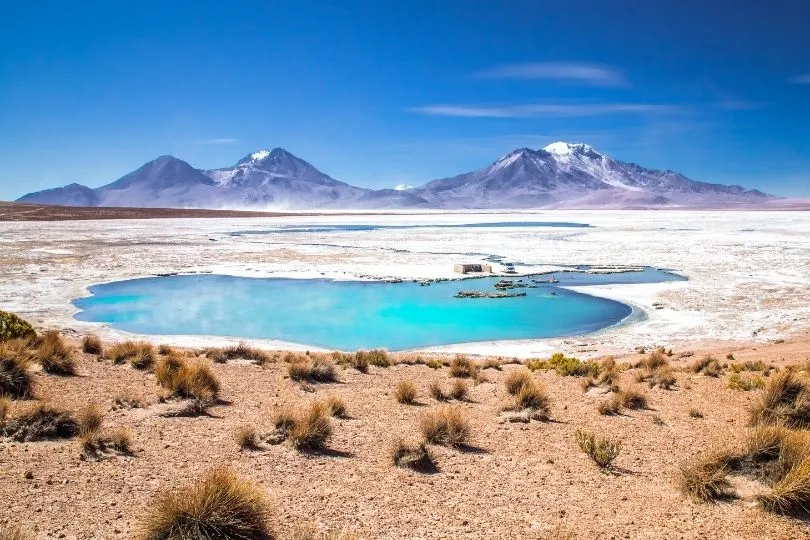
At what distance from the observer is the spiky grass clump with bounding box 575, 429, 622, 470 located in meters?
6.18

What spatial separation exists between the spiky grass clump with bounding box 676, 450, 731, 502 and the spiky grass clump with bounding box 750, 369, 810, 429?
206 centimetres

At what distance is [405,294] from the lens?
22344mm

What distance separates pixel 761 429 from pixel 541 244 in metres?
37.8

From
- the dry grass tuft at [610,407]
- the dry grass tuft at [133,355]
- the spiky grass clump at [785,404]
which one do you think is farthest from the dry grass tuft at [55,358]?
the spiky grass clump at [785,404]

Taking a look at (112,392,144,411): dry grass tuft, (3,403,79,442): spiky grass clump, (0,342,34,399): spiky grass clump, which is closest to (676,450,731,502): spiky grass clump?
(3,403,79,442): spiky grass clump

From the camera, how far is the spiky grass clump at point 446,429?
683cm

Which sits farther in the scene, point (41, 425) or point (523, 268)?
point (523, 268)

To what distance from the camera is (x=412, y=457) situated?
614 cm

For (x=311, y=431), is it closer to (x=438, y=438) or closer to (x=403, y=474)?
(x=403, y=474)

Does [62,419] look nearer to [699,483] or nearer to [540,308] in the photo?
[699,483]

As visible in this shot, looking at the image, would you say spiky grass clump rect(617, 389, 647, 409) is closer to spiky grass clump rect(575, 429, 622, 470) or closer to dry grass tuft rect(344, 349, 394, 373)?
spiky grass clump rect(575, 429, 622, 470)

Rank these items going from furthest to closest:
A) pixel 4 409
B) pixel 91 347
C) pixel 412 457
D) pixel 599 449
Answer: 1. pixel 91 347
2. pixel 4 409
3. pixel 599 449
4. pixel 412 457

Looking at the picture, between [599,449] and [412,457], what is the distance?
187cm

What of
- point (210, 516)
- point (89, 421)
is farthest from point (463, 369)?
point (210, 516)
